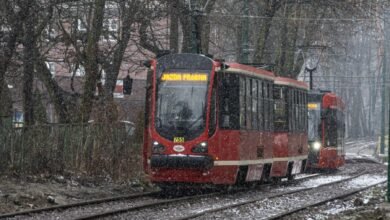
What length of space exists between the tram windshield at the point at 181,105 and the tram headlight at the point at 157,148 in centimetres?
25

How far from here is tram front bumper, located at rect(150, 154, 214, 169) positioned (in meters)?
21.1

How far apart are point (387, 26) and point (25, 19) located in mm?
17864

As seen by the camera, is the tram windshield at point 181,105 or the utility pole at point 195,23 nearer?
the tram windshield at point 181,105

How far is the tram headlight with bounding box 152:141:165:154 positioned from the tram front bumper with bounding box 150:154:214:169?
25cm

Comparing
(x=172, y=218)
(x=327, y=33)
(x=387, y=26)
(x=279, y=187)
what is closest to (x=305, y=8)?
(x=327, y=33)

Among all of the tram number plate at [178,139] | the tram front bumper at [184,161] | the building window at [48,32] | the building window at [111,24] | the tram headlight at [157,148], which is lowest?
the tram front bumper at [184,161]

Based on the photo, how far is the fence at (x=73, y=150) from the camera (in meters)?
21.8

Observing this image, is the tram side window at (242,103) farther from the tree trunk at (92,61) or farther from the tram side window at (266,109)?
the tree trunk at (92,61)

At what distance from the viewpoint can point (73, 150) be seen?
23.6m

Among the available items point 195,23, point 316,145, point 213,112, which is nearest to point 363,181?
point 316,145

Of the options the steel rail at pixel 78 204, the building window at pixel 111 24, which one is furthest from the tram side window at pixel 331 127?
the steel rail at pixel 78 204

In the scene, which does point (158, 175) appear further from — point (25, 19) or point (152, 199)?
point (25, 19)

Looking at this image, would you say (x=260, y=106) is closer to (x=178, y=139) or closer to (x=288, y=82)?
(x=178, y=139)

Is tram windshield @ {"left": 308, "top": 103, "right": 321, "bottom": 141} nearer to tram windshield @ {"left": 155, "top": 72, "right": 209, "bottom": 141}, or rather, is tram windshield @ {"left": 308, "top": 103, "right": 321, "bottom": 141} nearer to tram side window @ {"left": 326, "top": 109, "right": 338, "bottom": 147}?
tram side window @ {"left": 326, "top": 109, "right": 338, "bottom": 147}
